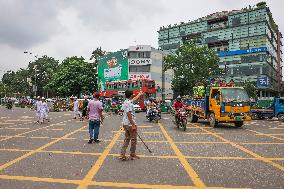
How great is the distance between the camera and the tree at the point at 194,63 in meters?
45.1

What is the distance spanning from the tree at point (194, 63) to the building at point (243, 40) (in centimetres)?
1101

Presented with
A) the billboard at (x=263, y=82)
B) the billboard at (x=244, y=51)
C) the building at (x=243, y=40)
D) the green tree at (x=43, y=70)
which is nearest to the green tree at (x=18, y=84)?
the green tree at (x=43, y=70)

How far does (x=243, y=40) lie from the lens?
59469mm

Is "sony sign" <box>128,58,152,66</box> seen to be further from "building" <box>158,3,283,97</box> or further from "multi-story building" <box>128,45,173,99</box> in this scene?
"building" <box>158,3,283,97</box>

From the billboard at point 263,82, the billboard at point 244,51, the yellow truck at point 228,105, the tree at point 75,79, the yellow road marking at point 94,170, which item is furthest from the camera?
the tree at point 75,79

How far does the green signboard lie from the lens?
62562 millimetres

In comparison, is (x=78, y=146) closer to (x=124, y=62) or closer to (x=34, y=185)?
(x=34, y=185)

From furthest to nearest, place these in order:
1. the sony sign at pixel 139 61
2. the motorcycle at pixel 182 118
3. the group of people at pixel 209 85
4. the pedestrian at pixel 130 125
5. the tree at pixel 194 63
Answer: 1. the sony sign at pixel 139 61
2. the tree at pixel 194 63
3. the group of people at pixel 209 85
4. the motorcycle at pixel 182 118
5. the pedestrian at pixel 130 125

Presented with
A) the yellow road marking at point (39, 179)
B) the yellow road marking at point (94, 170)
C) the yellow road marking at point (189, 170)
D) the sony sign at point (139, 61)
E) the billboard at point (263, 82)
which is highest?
the sony sign at point (139, 61)

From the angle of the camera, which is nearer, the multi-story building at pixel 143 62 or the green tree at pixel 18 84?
the multi-story building at pixel 143 62

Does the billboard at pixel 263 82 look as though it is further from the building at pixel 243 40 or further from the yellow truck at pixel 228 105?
the yellow truck at pixel 228 105

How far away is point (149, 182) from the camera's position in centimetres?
580

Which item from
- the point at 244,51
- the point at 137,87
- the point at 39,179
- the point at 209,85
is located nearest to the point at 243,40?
the point at 244,51

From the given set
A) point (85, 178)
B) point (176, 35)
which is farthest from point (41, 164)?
point (176, 35)
